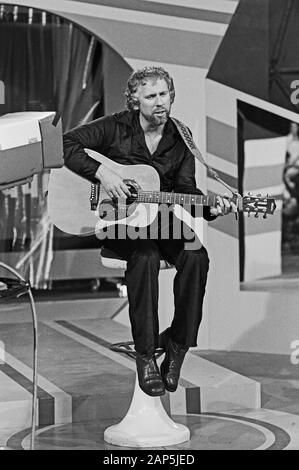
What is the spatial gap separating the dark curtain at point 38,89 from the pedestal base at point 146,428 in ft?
8.57

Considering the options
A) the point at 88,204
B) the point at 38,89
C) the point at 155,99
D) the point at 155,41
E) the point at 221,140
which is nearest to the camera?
the point at 155,99

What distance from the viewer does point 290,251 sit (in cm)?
603

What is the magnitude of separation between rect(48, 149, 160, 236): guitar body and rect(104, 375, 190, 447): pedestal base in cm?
61

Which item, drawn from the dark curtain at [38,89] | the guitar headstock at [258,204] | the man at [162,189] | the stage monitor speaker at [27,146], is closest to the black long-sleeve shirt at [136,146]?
the man at [162,189]

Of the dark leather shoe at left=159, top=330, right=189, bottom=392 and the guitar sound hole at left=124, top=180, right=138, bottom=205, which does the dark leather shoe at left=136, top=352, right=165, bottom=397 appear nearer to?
the dark leather shoe at left=159, top=330, right=189, bottom=392

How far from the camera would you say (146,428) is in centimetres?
379

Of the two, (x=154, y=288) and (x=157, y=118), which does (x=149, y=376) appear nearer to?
(x=154, y=288)

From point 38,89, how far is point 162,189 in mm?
2694

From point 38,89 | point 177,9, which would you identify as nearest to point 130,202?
point 177,9

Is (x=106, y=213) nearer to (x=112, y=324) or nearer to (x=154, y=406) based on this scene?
(x=154, y=406)

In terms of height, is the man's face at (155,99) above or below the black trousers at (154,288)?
above

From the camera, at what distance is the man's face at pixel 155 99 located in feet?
12.4

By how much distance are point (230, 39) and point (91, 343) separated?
1.79m

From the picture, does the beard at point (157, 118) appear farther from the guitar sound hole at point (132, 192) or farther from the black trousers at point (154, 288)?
the black trousers at point (154, 288)
